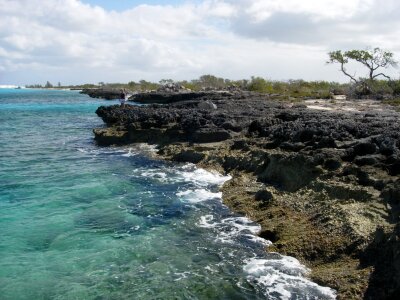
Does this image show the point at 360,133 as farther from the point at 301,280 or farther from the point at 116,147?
the point at 116,147

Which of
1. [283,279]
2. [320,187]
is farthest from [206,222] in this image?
[283,279]

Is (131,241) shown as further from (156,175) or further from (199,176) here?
(156,175)

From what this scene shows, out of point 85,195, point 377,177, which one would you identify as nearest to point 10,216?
point 85,195

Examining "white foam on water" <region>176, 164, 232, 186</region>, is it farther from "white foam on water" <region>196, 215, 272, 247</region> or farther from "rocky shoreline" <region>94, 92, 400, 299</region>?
"white foam on water" <region>196, 215, 272, 247</region>

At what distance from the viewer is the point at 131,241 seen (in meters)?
12.4

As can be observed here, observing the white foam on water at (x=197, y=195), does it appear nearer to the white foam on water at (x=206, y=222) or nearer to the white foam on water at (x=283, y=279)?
the white foam on water at (x=206, y=222)

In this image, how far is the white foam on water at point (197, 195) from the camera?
16.1m

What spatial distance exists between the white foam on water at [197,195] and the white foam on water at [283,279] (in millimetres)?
5550

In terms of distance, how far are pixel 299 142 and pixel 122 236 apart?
Result: 9554mm

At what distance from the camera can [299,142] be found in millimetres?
18672

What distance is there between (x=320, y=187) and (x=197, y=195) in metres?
5.09

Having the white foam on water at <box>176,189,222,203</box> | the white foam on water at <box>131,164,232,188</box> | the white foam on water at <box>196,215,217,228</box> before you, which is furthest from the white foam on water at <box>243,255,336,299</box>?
the white foam on water at <box>131,164,232,188</box>

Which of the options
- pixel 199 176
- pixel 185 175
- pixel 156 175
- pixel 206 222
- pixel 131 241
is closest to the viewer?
pixel 131 241

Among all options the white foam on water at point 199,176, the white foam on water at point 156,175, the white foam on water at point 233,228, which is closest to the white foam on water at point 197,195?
the white foam on water at point 199,176
